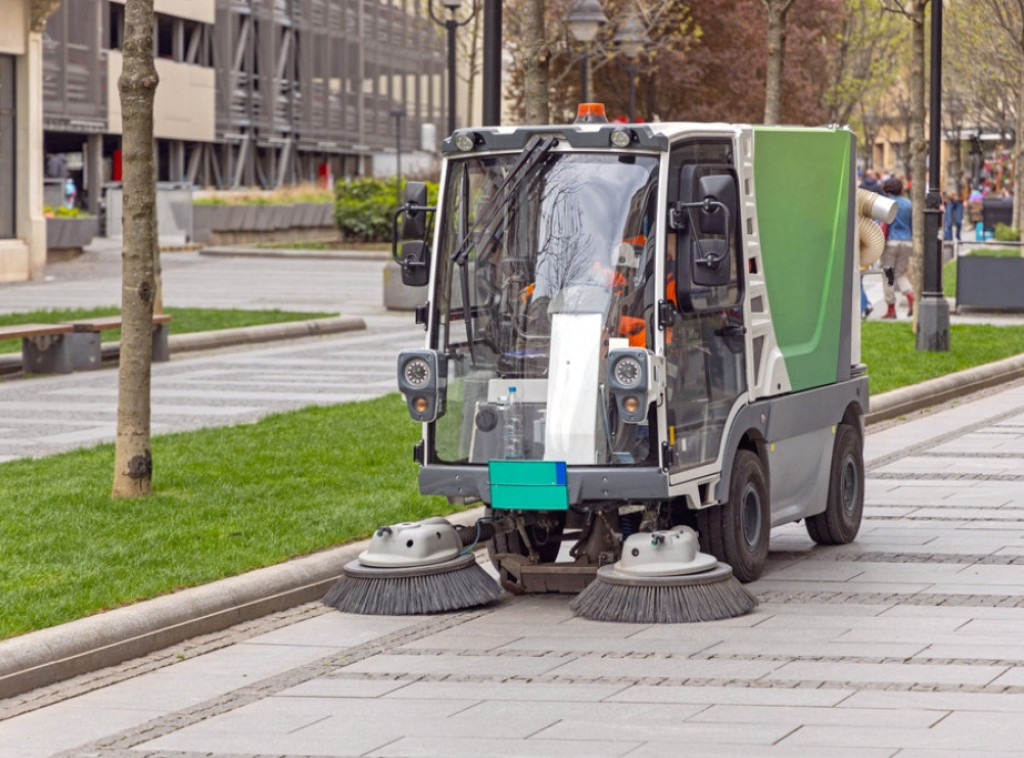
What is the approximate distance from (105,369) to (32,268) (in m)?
14.7

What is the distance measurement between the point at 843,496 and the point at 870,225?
171cm

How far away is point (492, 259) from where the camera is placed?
31.4ft

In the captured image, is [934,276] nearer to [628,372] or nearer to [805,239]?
[805,239]

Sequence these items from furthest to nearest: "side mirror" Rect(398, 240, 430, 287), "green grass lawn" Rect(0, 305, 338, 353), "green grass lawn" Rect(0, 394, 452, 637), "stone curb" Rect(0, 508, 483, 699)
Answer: "green grass lawn" Rect(0, 305, 338, 353) < "side mirror" Rect(398, 240, 430, 287) < "green grass lawn" Rect(0, 394, 452, 637) < "stone curb" Rect(0, 508, 483, 699)

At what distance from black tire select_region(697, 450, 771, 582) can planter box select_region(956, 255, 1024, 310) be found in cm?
1961

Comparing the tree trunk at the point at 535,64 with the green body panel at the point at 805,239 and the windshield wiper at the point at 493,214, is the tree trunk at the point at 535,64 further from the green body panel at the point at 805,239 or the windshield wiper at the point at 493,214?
the windshield wiper at the point at 493,214

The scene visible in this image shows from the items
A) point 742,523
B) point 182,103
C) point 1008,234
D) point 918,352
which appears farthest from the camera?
point 182,103

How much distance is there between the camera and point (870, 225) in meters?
11.9

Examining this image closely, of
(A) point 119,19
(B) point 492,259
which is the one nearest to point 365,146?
(A) point 119,19

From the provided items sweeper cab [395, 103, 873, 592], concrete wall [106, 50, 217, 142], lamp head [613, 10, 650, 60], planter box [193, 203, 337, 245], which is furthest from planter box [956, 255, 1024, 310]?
concrete wall [106, 50, 217, 142]

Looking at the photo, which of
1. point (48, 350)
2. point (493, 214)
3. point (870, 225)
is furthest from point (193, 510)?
point (48, 350)

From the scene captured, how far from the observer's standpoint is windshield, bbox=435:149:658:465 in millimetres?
9164

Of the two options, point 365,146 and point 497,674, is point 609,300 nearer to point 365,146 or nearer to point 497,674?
point 497,674

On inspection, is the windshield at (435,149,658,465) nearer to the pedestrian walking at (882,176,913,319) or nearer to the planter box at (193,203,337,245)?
the pedestrian walking at (882,176,913,319)
